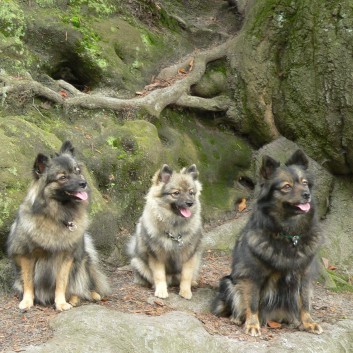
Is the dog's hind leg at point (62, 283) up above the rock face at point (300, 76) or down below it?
below

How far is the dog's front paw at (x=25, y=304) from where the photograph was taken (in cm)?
609

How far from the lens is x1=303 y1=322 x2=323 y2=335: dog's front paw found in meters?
6.26

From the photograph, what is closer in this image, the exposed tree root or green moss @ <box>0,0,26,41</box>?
the exposed tree root

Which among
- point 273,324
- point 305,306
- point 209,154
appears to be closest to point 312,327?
point 305,306

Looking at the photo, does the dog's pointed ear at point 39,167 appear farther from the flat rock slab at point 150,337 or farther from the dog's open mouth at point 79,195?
the flat rock slab at point 150,337

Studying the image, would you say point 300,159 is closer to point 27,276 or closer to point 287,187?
point 287,187

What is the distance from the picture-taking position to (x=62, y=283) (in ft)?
20.4

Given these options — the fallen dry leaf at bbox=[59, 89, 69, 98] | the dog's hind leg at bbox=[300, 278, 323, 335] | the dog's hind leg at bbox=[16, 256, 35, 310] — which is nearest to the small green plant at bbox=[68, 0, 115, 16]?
the fallen dry leaf at bbox=[59, 89, 69, 98]

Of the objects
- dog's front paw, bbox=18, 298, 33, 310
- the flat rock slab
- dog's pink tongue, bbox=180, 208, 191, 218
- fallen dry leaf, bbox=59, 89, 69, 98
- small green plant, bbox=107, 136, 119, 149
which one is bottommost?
dog's front paw, bbox=18, 298, 33, 310

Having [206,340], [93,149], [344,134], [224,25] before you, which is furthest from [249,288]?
[224,25]

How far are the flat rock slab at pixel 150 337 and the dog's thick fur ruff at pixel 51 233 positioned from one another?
54 cm

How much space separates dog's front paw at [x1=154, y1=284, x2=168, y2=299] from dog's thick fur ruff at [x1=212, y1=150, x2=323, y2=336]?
3.04 ft

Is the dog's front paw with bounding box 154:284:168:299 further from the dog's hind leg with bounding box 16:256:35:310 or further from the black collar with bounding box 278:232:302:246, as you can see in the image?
the black collar with bounding box 278:232:302:246

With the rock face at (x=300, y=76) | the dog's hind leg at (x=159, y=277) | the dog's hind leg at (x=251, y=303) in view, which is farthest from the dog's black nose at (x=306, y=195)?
the rock face at (x=300, y=76)
